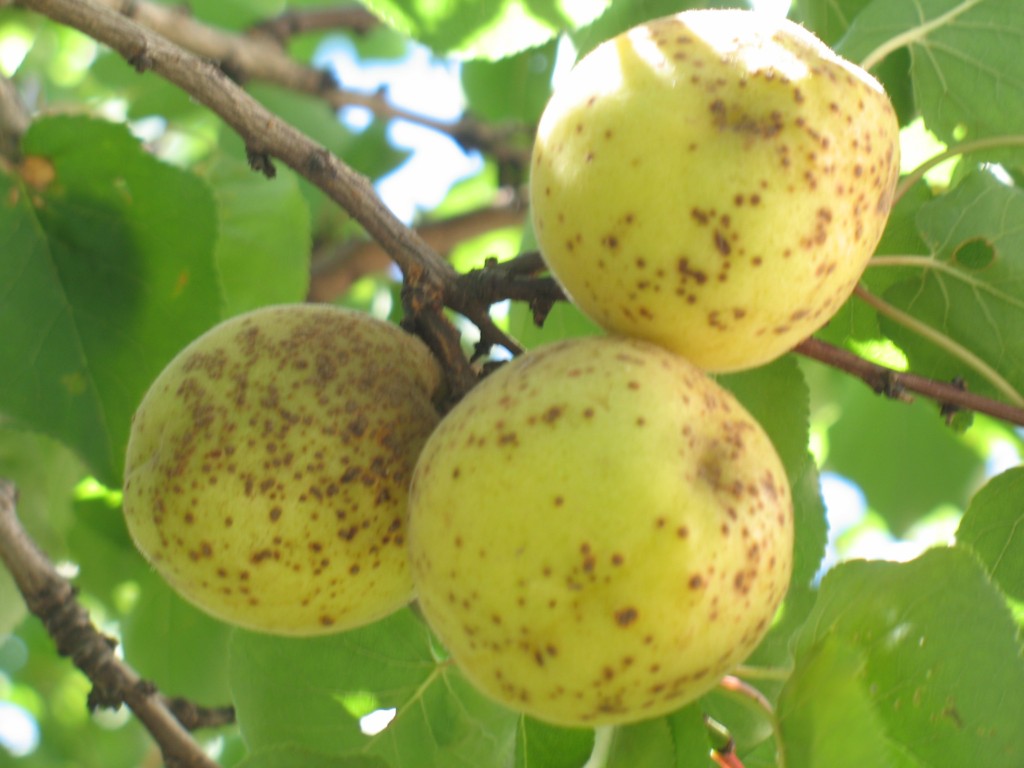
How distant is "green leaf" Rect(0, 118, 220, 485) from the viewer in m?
1.76

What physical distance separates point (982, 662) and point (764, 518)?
0.38 meters

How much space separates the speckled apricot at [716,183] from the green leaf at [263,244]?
1079 millimetres

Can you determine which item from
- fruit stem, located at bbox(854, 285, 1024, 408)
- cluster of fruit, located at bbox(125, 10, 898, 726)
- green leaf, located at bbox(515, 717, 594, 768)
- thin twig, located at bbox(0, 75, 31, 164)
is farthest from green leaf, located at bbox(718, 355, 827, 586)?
thin twig, located at bbox(0, 75, 31, 164)

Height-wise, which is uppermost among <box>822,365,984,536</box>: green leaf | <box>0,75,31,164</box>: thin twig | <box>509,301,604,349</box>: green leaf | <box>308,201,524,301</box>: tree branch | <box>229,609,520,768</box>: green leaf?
<box>0,75,31,164</box>: thin twig

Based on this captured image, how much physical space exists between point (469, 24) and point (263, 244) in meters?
0.65

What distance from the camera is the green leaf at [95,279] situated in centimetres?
176

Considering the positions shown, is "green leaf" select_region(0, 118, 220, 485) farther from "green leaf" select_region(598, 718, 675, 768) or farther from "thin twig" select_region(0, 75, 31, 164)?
"green leaf" select_region(598, 718, 675, 768)

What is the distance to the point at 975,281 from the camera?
1671 millimetres

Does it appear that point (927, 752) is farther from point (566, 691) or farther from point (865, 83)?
point (865, 83)

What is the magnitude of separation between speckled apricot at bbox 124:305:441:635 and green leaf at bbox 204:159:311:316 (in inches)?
33.6

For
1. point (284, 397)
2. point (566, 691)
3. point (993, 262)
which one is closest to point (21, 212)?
point (284, 397)

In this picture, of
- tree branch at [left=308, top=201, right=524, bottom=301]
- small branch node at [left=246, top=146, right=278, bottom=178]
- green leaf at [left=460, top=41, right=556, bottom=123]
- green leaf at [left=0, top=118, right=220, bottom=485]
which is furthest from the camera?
tree branch at [left=308, top=201, right=524, bottom=301]

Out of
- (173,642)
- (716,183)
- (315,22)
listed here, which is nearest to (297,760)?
(716,183)

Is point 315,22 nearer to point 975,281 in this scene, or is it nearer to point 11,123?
point 11,123
